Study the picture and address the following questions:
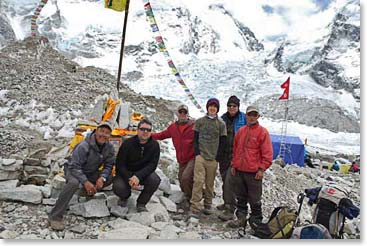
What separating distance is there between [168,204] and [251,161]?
1.00m

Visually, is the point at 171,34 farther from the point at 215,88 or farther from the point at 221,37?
the point at 215,88

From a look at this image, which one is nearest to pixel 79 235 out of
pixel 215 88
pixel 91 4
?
pixel 215 88

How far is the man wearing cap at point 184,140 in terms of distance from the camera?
333cm

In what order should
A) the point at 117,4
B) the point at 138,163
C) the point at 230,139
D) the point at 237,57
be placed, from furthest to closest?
the point at 237,57, the point at 117,4, the point at 230,139, the point at 138,163

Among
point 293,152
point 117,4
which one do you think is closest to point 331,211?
point 117,4

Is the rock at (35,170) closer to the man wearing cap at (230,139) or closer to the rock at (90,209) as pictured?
the rock at (90,209)

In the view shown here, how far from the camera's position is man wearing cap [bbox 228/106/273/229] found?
→ 291 cm

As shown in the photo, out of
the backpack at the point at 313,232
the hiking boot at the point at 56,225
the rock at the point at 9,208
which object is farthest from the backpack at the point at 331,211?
the rock at the point at 9,208

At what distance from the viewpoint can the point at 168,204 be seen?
3445 mm

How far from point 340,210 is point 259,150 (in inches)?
30.4

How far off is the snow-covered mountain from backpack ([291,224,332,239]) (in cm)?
248

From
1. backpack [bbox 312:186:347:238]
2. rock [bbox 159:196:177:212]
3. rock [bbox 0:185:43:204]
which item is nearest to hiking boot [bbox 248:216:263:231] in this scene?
backpack [bbox 312:186:347:238]

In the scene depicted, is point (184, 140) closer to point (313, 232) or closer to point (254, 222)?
point (254, 222)

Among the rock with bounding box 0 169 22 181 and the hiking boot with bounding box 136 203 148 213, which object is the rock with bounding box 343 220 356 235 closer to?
the hiking boot with bounding box 136 203 148 213
